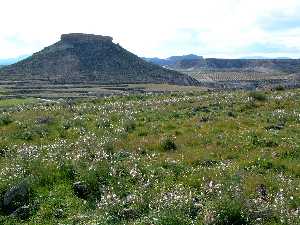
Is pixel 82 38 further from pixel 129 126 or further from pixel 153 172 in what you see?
pixel 153 172

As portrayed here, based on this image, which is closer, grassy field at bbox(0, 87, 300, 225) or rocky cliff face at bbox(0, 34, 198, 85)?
grassy field at bbox(0, 87, 300, 225)

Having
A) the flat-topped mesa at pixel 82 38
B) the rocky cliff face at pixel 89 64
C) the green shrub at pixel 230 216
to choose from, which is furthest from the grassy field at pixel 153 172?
the flat-topped mesa at pixel 82 38

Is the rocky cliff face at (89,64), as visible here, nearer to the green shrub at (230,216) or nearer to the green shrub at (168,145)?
the green shrub at (168,145)

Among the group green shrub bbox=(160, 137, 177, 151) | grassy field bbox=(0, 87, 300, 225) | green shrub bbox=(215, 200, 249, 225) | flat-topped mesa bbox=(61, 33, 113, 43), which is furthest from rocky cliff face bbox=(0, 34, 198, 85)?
green shrub bbox=(215, 200, 249, 225)

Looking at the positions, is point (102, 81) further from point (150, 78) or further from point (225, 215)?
point (225, 215)

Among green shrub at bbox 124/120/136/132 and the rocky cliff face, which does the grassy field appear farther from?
the rocky cliff face

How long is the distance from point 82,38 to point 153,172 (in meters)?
159

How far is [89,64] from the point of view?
15925cm

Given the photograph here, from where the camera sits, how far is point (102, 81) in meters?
142

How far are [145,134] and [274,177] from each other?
880cm

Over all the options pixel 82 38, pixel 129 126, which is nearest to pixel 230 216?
pixel 129 126

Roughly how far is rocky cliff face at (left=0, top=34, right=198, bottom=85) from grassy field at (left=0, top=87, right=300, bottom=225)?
→ 122201 millimetres

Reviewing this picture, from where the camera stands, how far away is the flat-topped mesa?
557ft

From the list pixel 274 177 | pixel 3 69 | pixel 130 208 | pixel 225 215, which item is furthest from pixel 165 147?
pixel 3 69
